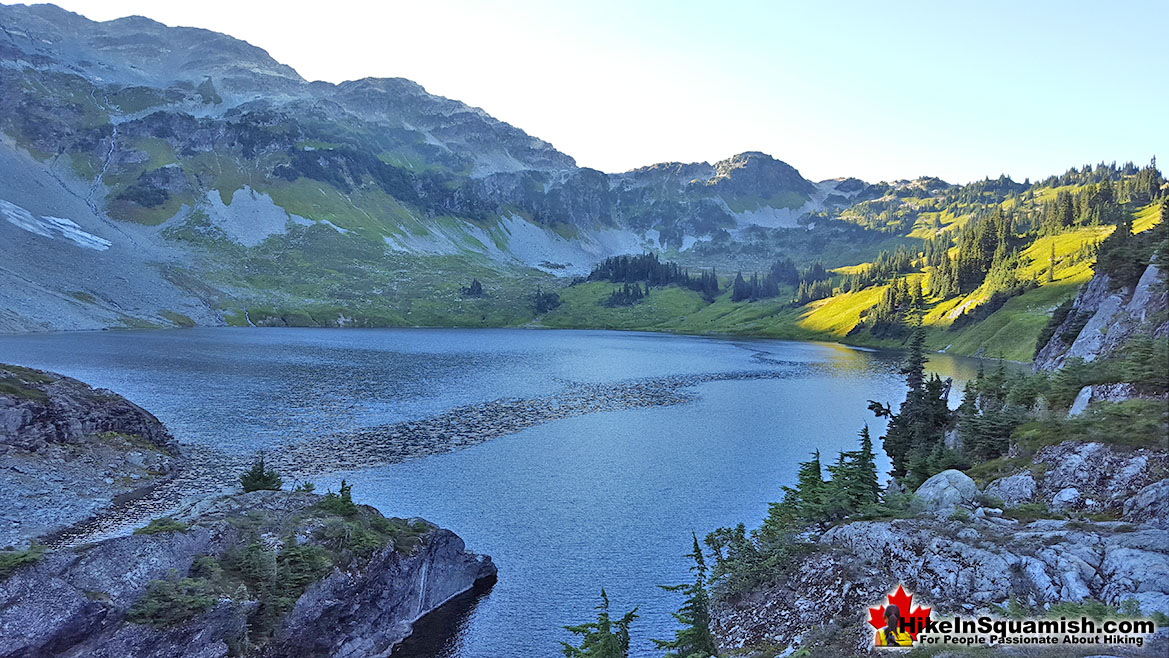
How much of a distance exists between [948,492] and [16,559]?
38127 millimetres

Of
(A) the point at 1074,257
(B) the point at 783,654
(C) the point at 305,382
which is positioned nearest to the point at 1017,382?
(B) the point at 783,654

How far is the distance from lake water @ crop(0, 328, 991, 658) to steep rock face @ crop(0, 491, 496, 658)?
270cm

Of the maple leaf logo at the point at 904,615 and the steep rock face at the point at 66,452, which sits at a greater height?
the maple leaf logo at the point at 904,615

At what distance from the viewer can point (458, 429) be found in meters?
78.4

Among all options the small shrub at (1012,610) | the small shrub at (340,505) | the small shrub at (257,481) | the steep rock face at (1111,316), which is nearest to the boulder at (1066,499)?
the small shrub at (1012,610)

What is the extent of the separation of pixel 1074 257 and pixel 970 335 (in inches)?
1520

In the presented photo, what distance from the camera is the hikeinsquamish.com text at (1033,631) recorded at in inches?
566

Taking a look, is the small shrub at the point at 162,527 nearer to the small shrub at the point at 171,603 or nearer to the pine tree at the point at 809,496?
the small shrub at the point at 171,603

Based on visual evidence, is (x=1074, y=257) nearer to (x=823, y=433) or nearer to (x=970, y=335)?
(x=970, y=335)

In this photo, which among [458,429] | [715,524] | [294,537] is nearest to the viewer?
[294,537]

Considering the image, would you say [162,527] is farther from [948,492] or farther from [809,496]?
[948,492]

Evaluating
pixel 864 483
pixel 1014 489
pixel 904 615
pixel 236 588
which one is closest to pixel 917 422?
pixel 864 483

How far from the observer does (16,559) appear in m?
23.4

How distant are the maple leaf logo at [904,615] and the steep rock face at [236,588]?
83.2 feet
